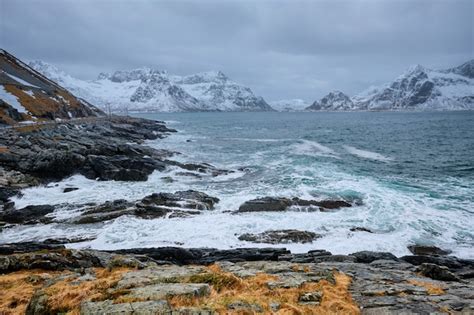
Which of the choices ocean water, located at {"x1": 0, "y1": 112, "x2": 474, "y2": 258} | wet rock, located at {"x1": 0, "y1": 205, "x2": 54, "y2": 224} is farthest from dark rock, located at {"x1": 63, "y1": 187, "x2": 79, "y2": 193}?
wet rock, located at {"x1": 0, "y1": 205, "x2": 54, "y2": 224}

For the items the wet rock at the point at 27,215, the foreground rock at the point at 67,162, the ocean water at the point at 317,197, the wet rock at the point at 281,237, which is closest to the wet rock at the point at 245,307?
the ocean water at the point at 317,197

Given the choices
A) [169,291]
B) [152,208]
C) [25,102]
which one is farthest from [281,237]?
[25,102]

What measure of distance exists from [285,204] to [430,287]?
15387 millimetres

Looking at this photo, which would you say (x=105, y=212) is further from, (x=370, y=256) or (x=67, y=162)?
(x=370, y=256)

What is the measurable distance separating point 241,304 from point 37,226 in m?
20.0

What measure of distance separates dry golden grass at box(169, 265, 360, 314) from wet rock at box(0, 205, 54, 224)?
62.1ft

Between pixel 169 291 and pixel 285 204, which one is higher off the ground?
pixel 169 291

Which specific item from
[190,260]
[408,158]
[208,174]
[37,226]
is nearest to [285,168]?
[208,174]

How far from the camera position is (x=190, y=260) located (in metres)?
16.3

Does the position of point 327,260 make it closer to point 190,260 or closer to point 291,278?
point 291,278

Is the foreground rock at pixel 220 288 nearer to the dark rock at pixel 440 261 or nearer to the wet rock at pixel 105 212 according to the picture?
the dark rock at pixel 440 261

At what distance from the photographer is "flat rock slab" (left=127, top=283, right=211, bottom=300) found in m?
8.06

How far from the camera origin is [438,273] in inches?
491

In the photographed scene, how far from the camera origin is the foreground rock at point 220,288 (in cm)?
797
